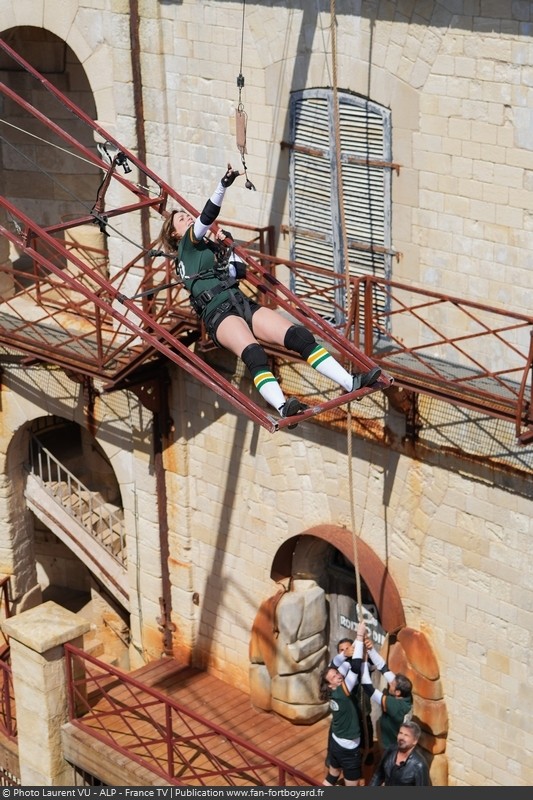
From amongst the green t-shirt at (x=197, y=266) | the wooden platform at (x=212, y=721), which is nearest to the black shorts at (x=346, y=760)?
the wooden platform at (x=212, y=721)

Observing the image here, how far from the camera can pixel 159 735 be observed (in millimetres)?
19875

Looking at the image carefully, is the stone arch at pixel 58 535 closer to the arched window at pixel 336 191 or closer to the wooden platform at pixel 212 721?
the wooden platform at pixel 212 721

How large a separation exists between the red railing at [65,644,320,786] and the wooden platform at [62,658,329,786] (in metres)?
0.06

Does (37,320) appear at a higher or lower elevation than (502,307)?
lower

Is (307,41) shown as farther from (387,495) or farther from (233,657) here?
(233,657)

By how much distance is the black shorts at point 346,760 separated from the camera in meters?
18.1

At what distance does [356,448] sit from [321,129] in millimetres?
3599

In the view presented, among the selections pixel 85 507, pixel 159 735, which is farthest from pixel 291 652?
pixel 85 507

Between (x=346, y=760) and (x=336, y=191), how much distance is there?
250 inches

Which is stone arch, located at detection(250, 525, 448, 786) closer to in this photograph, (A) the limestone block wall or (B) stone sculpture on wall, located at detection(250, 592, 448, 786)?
(B) stone sculpture on wall, located at detection(250, 592, 448, 786)

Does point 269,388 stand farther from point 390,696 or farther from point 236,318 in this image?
point 390,696

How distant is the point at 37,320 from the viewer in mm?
21391

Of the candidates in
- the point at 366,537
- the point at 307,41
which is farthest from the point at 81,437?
the point at 307,41

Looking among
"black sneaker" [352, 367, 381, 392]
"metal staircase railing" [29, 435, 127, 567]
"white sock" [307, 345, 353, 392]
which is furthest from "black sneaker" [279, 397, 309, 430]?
"metal staircase railing" [29, 435, 127, 567]
